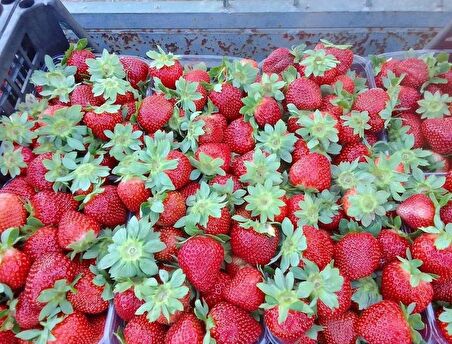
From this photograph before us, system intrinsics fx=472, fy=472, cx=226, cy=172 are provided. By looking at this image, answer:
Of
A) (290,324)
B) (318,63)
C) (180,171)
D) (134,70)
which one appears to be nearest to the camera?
(290,324)

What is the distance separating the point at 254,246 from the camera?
1137 millimetres

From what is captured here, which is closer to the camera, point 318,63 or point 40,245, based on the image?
point 40,245

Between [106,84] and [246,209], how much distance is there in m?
0.61

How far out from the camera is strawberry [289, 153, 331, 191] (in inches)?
48.5

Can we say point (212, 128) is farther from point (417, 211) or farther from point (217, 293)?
point (417, 211)

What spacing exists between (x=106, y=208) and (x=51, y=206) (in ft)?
0.49

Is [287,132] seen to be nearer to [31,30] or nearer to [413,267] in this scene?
[413,267]

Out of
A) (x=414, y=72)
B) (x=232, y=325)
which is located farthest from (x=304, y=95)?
(x=232, y=325)

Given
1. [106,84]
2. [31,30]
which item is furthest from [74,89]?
[31,30]

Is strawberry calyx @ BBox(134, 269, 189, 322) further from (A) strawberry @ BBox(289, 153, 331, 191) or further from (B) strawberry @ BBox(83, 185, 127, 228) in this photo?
(A) strawberry @ BBox(289, 153, 331, 191)

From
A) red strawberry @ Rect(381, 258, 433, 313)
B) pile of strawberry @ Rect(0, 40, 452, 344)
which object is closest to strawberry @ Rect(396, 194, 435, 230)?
pile of strawberry @ Rect(0, 40, 452, 344)

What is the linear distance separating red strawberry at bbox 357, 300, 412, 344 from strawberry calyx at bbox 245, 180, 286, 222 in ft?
1.04

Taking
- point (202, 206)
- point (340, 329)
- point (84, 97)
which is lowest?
point (340, 329)

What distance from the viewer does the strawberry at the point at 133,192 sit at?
1212 millimetres
